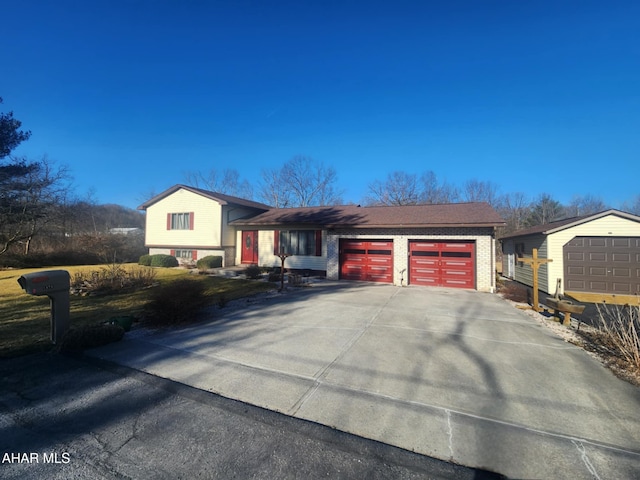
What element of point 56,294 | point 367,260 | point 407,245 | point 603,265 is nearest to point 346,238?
point 367,260

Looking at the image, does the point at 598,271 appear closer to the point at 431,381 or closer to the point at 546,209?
the point at 431,381

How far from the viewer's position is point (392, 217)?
14.2m

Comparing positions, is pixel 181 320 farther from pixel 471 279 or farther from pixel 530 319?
pixel 471 279

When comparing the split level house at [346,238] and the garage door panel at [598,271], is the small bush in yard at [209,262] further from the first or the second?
the garage door panel at [598,271]

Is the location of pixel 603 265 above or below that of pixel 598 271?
above

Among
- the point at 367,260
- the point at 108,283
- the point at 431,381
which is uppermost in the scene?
the point at 367,260

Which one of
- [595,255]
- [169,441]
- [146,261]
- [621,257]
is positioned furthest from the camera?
[146,261]

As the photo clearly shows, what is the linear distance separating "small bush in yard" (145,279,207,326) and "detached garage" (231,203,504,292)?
8.20 meters

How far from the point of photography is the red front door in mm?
17734

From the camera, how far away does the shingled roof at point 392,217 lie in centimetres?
1215

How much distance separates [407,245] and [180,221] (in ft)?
52.0

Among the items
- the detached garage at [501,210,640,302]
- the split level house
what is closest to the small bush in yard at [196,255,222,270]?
the split level house

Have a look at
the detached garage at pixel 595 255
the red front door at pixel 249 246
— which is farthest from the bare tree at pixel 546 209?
the red front door at pixel 249 246

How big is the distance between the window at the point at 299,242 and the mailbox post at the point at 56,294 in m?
10.9
